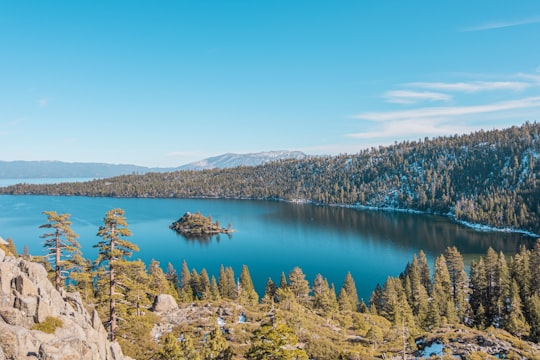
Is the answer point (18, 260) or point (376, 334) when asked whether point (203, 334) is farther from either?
point (18, 260)

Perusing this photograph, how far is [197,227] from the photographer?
188375mm

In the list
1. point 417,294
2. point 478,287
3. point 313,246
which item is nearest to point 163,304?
point 417,294

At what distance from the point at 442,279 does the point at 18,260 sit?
243ft

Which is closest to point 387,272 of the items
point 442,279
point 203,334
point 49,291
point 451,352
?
point 442,279

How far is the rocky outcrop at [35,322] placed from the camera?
1482 cm

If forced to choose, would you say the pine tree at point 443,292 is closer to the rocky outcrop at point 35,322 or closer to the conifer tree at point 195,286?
the conifer tree at point 195,286

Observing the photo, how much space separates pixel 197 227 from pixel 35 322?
174 meters

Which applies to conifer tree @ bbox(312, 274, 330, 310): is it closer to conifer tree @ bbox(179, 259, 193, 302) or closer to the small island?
conifer tree @ bbox(179, 259, 193, 302)

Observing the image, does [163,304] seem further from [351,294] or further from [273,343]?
[351,294]

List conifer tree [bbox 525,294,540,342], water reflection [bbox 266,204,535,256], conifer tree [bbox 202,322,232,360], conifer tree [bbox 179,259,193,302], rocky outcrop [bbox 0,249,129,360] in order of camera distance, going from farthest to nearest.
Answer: water reflection [bbox 266,204,535,256] → conifer tree [bbox 179,259,193,302] → conifer tree [bbox 525,294,540,342] → conifer tree [bbox 202,322,232,360] → rocky outcrop [bbox 0,249,129,360]

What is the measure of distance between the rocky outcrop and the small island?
160 m

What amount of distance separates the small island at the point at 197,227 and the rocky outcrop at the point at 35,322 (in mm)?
159898

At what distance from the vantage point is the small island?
18288 centimetres

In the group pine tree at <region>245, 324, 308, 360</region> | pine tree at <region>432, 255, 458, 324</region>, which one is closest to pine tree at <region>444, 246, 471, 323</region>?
pine tree at <region>432, 255, 458, 324</region>
